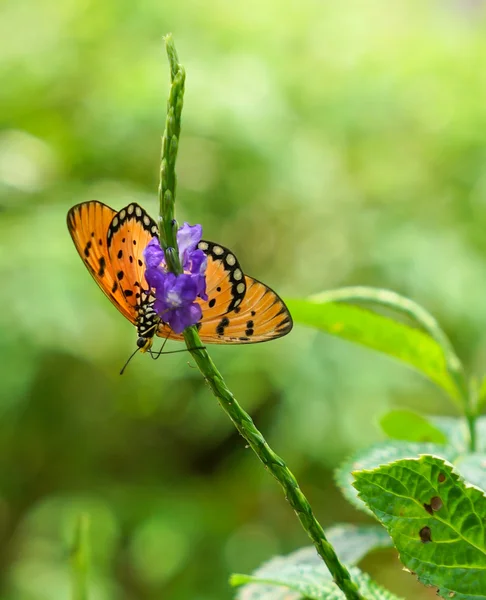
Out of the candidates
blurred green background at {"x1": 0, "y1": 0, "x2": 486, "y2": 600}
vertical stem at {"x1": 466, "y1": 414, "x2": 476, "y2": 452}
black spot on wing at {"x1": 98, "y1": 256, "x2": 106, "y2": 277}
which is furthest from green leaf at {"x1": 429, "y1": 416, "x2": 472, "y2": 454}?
blurred green background at {"x1": 0, "y1": 0, "x2": 486, "y2": 600}

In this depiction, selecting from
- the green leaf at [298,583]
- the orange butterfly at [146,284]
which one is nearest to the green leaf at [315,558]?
the green leaf at [298,583]

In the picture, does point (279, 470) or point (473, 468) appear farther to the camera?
point (473, 468)

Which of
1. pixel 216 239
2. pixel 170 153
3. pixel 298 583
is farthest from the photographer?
pixel 216 239

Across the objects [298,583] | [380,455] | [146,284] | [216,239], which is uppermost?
[216,239]

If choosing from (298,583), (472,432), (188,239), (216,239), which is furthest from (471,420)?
(216,239)

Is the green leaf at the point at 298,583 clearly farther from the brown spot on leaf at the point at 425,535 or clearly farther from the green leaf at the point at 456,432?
the green leaf at the point at 456,432

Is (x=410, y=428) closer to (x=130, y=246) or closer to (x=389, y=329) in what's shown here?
(x=389, y=329)
